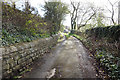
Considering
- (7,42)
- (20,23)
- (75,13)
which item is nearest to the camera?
(7,42)

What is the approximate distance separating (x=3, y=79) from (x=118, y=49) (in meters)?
4.49

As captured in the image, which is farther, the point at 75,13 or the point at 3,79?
the point at 75,13

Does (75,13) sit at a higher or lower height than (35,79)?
higher

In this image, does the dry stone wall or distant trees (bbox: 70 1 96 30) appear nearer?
the dry stone wall

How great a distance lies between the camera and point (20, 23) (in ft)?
15.3

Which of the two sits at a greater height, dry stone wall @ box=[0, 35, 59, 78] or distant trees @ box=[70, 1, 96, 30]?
distant trees @ box=[70, 1, 96, 30]

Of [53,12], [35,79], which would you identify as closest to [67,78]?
[35,79]

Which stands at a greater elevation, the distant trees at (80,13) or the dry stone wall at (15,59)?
the distant trees at (80,13)

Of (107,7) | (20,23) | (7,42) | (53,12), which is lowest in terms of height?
(7,42)

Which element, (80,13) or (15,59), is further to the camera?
(80,13)

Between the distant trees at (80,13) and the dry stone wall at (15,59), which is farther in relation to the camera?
the distant trees at (80,13)

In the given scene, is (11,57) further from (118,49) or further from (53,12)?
(53,12)

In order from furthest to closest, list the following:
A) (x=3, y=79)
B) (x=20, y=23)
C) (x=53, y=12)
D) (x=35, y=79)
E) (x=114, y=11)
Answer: (x=114, y=11) < (x=53, y=12) < (x=20, y=23) < (x=35, y=79) < (x=3, y=79)

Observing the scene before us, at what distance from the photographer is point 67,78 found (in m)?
3.08
